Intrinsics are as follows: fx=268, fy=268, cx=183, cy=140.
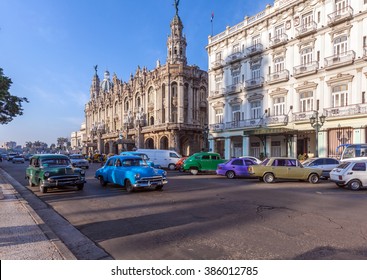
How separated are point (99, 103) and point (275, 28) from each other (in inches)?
2511

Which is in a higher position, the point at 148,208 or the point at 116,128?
the point at 116,128

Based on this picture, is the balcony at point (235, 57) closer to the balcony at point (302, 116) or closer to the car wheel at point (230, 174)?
the balcony at point (302, 116)

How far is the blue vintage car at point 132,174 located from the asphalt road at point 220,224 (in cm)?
58

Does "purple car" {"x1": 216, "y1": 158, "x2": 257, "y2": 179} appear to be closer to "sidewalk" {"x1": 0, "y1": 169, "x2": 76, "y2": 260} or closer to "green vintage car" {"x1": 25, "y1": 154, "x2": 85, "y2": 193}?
"green vintage car" {"x1": 25, "y1": 154, "x2": 85, "y2": 193}

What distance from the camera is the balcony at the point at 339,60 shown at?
901 inches

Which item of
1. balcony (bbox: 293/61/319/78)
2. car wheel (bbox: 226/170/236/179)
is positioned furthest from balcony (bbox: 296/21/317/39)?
car wheel (bbox: 226/170/236/179)

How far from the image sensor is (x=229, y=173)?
18.8 metres

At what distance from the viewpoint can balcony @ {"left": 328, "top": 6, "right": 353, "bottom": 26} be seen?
2309cm

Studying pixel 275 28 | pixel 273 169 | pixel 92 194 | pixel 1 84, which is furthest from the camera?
pixel 275 28

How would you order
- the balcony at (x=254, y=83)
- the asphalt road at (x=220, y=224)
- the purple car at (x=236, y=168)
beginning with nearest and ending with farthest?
the asphalt road at (x=220, y=224)
the purple car at (x=236, y=168)
the balcony at (x=254, y=83)

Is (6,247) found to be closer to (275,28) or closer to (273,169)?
(273,169)

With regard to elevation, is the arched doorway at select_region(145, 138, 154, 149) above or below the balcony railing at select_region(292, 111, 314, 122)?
below

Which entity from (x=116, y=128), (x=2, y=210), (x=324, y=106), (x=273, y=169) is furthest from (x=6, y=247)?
(x=116, y=128)

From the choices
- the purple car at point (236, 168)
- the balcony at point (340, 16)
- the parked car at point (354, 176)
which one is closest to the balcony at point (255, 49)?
the balcony at point (340, 16)
